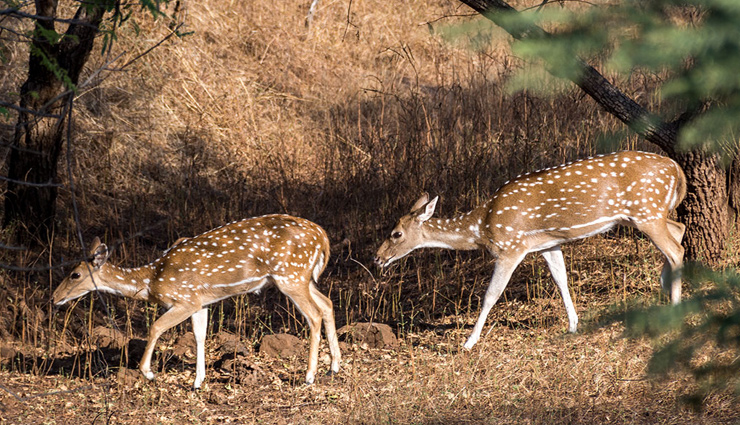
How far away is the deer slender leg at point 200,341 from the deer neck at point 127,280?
0.48 m

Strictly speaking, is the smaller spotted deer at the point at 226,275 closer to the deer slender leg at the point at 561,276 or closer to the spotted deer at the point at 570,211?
the spotted deer at the point at 570,211

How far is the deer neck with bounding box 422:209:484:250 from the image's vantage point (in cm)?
773

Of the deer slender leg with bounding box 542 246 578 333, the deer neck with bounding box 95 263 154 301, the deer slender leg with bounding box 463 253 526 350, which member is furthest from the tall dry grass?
the deer slender leg with bounding box 463 253 526 350

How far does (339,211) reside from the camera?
1070 cm

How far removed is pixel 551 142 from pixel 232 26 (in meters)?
6.75

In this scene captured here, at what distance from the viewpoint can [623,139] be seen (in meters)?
2.69

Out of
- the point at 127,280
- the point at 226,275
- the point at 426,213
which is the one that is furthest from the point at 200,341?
the point at 426,213

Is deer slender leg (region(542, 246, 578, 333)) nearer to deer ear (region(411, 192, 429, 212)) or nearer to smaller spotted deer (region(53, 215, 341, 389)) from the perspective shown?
deer ear (region(411, 192, 429, 212))

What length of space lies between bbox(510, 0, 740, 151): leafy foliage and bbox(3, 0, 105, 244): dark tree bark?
730 centimetres

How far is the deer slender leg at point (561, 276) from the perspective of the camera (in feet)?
24.0

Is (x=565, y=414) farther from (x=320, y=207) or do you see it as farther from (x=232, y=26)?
(x=232, y=26)

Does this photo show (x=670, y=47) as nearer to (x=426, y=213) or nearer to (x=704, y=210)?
(x=426, y=213)

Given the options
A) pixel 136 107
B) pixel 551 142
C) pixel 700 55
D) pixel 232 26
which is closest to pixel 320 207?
pixel 551 142

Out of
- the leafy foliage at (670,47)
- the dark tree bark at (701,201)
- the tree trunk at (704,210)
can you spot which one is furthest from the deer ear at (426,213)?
the leafy foliage at (670,47)
